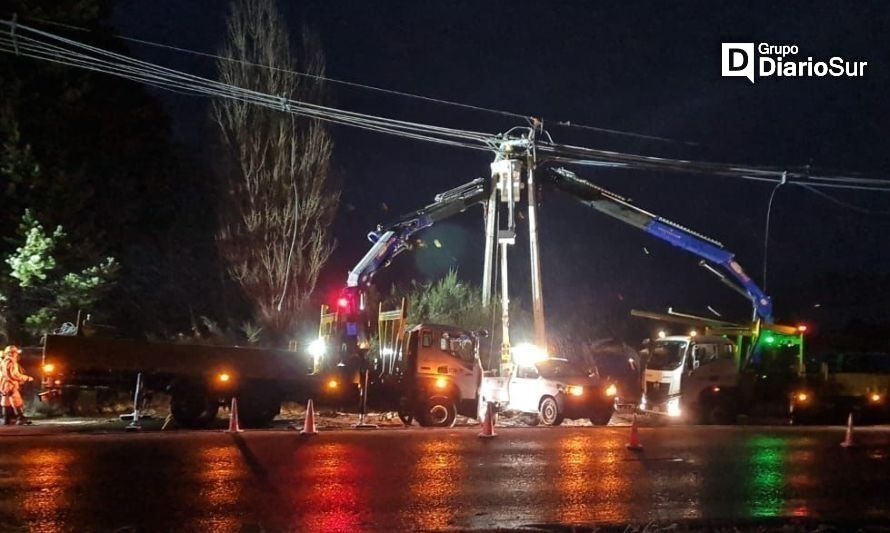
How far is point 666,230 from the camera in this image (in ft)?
96.3

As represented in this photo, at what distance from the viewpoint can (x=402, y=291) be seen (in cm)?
3656

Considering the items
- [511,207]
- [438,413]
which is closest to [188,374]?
[438,413]

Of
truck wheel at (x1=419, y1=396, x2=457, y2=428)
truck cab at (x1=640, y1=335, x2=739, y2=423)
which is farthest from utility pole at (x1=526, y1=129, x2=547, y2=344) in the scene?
truck wheel at (x1=419, y1=396, x2=457, y2=428)

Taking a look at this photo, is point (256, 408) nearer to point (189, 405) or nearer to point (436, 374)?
point (189, 405)

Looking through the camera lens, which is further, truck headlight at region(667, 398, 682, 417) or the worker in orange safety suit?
truck headlight at region(667, 398, 682, 417)

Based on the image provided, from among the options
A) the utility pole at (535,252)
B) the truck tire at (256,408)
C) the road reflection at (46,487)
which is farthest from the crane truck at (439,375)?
the road reflection at (46,487)

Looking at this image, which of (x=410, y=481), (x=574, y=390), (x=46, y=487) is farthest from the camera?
(x=574, y=390)

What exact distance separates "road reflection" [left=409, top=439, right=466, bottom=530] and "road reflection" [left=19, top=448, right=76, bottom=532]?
4.01m

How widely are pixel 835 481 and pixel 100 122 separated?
2349 cm

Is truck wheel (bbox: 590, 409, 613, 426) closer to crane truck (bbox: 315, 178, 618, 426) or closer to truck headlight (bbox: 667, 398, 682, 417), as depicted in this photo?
crane truck (bbox: 315, 178, 618, 426)

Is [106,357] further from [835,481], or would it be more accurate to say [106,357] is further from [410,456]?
[835,481]

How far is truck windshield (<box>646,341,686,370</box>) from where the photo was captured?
84.2 ft

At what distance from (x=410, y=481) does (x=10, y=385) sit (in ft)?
38.2

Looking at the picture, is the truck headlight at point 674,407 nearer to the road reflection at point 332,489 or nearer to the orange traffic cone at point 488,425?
the orange traffic cone at point 488,425
